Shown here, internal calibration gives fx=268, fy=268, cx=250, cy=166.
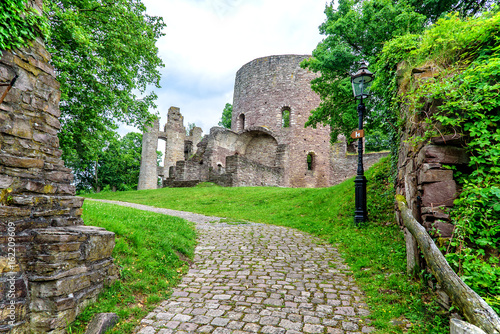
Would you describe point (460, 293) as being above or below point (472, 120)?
below

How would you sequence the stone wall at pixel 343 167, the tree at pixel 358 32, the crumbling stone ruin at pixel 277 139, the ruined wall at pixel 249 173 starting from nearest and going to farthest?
1. the tree at pixel 358 32
2. the ruined wall at pixel 249 173
3. the crumbling stone ruin at pixel 277 139
4. the stone wall at pixel 343 167

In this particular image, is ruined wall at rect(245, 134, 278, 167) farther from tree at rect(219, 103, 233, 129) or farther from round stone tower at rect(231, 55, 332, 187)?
tree at rect(219, 103, 233, 129)

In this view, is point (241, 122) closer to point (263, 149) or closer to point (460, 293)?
point (263, 149)

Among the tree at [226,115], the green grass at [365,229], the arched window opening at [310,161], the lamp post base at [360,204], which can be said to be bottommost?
the green grass at [365,229]

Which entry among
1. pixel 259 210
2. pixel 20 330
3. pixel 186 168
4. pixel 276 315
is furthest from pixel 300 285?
pixel 186 168

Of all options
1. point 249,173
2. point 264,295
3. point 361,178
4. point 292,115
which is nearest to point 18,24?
point 264,295

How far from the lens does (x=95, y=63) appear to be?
8.20 meters

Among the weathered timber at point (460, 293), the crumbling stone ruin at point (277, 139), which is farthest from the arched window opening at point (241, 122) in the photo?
the weathered timber at point (460, 293)

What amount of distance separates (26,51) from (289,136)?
2168cm

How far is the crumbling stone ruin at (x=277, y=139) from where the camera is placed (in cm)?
2259

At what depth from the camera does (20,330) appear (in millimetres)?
2645

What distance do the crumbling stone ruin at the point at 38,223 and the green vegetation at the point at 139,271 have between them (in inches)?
6.8

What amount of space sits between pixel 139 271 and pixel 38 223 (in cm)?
155

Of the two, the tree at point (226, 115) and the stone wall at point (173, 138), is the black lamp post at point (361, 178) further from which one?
the tree at point (226, 115)
